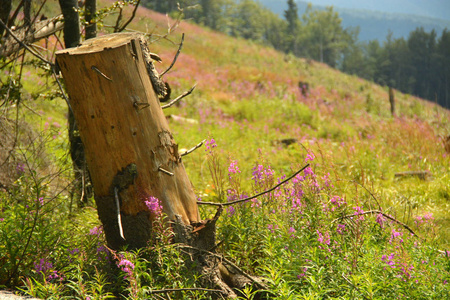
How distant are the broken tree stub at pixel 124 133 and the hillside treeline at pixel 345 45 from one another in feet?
231

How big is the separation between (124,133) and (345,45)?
94344 mm

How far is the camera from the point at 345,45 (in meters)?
89.6

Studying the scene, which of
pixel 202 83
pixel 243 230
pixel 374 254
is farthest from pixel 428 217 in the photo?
pixel 202 83

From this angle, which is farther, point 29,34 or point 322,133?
point 322,133

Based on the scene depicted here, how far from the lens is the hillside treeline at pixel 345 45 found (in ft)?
252

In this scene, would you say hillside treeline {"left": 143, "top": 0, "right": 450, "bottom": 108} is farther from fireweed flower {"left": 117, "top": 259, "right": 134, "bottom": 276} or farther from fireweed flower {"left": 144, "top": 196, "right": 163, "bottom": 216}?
fireweed flower {"left": 117, "top": 259, "right": 134, "bottom": 276}

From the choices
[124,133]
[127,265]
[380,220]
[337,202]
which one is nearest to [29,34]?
[124,133]

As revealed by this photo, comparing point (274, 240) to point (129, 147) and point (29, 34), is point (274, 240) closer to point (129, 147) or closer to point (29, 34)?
point (129, 147)

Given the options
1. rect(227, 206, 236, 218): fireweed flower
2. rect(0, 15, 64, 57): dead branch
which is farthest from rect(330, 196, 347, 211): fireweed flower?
rect(0, 15, 64, 57): dead branch

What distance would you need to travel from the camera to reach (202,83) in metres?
15.3

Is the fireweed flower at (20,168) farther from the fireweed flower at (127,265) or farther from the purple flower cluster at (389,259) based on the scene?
the purple flower cluster at (389,259)

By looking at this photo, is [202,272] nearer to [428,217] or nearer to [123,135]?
[123,135]

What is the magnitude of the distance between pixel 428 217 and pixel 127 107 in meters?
2.91

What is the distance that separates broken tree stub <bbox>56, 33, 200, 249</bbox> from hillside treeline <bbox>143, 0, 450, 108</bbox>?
70.4 metres
